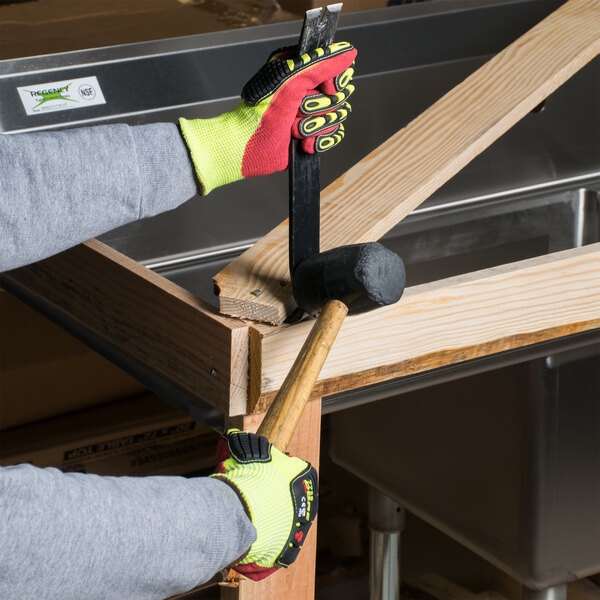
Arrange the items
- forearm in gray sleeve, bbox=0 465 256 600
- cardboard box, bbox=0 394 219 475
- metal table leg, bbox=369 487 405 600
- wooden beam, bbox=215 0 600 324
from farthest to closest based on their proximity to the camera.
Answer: cardboard box, bbox=0 394 219 475
metal table leg, bbox=369 487 405 600
wooden beam, bbox=215 0 600 324
forearm in gray sleeve, bbox=0 465 256 600

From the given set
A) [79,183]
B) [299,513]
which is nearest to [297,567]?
[299,513]

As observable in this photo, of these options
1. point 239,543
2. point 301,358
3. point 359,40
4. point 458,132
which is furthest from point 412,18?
point 239,543

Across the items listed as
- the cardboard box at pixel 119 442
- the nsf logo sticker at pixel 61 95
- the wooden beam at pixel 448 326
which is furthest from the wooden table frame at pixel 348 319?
the cardboard box at pixel 119 442

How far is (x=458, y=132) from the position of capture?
4.29 ft

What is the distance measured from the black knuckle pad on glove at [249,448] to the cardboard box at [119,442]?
3.53 feet

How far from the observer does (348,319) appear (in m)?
1.03

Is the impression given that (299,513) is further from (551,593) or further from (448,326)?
(551,593)

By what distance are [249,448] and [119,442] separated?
1161mm

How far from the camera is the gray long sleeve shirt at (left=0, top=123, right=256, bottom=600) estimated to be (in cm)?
85

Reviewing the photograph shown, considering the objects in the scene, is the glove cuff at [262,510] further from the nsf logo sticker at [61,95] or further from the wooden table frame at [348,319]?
the nsf logo sticker at [61,95]

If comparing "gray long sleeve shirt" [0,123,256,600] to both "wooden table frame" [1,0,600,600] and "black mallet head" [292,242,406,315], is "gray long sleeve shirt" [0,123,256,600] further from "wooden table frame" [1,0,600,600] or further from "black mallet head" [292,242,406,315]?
"black mallet head" [292,242,406,315]

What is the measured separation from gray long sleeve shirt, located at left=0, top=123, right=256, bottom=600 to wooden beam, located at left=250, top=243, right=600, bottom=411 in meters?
0.15

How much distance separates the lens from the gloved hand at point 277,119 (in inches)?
42.6

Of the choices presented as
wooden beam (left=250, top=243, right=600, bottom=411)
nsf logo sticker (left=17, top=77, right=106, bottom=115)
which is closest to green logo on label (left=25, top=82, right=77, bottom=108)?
nsf logo sticker (left=17, top=77, right=106, bottom=115)
